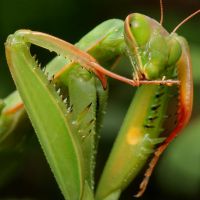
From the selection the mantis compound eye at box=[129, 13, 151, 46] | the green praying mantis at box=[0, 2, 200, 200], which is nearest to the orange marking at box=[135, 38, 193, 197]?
the green praying mantis at box=[0, 2, 200, 200]

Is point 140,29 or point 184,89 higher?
point 140,29

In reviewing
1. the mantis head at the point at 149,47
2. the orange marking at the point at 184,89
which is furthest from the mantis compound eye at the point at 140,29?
the orange marking at the point at 184,89

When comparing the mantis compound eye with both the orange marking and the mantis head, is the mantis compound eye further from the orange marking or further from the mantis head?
the orange marking

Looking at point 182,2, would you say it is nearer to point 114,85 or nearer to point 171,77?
point 114,85

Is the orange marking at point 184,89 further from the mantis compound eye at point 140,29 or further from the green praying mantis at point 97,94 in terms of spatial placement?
the mantis compound eye at point 140,29

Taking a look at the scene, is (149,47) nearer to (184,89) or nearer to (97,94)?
(184,89)

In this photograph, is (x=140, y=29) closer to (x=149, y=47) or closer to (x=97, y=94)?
(x=149, y=47)

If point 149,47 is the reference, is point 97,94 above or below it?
below

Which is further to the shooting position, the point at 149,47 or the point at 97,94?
the point at 97,94

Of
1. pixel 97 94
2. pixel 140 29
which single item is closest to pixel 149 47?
pixel 140 29
